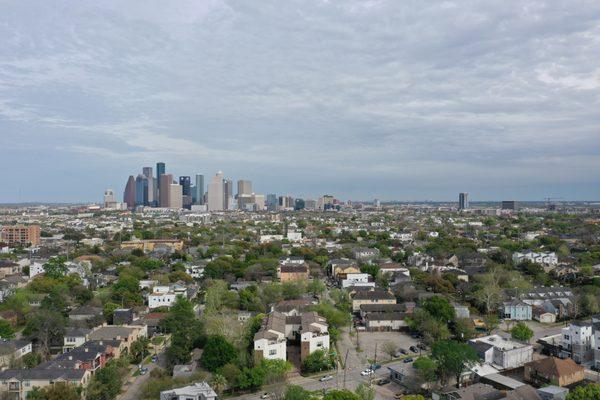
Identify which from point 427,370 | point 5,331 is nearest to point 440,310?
point 427,370

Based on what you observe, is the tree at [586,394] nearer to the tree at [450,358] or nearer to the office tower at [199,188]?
the tree at [450,358]

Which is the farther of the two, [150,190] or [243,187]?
[243,187]

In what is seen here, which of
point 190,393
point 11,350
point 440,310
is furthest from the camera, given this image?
point 440,310

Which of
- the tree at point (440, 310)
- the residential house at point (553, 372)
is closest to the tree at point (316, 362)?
the tree at point (440, 310)

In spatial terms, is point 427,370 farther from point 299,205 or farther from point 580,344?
point 299,205

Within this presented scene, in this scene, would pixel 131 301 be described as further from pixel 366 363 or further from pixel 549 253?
pixel 549 253

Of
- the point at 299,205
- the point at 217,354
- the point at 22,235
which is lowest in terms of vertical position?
the point at 217,354

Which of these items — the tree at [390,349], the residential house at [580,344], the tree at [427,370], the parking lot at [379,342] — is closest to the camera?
the tree at [427,370]

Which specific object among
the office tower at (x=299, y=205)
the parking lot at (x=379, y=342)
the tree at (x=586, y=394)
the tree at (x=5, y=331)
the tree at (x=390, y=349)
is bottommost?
the parking lot at (x=379, y=342)
